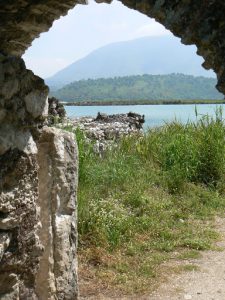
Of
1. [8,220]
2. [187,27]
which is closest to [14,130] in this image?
[8,220]

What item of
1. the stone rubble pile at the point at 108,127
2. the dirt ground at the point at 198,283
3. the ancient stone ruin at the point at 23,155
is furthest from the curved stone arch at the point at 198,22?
the stone rubble pile at the point at 108,127

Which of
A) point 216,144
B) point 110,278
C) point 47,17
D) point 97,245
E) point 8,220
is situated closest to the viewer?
point 8,220

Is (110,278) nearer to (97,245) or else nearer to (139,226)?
(97,245)

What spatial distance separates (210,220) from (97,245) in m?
2.23

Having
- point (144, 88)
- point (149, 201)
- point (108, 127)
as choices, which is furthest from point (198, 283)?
point (144, 88)

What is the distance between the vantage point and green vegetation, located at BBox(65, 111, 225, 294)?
6.15 meters

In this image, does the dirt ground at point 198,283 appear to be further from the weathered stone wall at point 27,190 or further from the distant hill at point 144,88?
the distant hill at point 144,88

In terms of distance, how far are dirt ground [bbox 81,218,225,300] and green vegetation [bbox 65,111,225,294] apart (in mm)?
141

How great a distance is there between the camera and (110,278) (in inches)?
224

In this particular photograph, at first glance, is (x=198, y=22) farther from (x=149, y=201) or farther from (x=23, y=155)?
(x=149, y=201)

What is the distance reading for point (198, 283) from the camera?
569 cm

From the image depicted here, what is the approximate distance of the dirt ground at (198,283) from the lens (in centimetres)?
534

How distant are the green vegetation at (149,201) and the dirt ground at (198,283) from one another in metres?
0.14

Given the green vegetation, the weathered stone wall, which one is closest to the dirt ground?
the green vegetation
